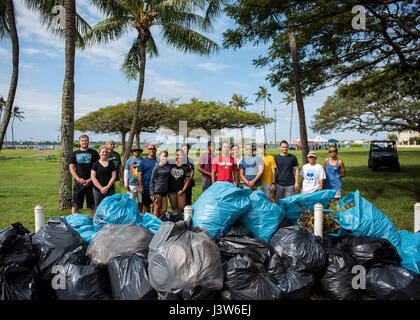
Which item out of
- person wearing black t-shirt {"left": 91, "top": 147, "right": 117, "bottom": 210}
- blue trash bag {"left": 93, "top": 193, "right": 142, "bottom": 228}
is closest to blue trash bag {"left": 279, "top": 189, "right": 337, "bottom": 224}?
blue trash bag {"left": 93, "top": 193, "right": 142, "bottom": 228}

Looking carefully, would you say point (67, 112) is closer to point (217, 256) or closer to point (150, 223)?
point (150, 223)

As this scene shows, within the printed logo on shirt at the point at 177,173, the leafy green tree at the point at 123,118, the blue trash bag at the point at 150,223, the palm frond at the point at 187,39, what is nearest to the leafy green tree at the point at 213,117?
the leafy green tree at the point at 123,118

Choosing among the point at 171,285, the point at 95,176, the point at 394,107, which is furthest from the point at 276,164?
the point at 394,107

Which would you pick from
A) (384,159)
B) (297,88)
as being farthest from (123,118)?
(384,159)

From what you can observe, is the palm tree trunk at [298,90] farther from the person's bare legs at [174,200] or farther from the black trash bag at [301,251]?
the black trash bag at [301,251]

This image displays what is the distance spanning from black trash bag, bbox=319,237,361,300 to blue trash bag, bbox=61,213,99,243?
275 cm

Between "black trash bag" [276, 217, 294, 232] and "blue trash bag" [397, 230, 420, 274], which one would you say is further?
"black trash bag" [276, 217, 294, 232]

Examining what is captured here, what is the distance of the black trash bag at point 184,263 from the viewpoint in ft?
8.03

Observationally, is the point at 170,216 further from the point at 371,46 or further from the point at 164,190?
the point at 371,46

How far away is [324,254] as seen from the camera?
3.12m

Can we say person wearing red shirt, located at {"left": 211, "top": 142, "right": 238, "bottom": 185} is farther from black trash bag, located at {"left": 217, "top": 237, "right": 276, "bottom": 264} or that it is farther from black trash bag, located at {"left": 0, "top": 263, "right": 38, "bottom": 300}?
black trash bag, located at {"left": 0, "top": 263, "right": 38, "bottom": 300}

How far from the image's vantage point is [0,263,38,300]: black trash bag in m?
2.37

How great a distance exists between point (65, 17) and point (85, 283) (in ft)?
24.2
